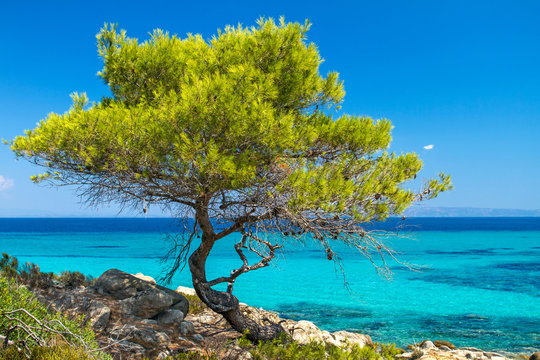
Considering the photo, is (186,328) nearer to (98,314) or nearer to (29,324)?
(98,314)

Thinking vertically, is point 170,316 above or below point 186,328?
above

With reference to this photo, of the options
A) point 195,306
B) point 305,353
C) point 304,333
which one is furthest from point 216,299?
point 195,306

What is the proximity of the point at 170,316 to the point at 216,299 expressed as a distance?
4.08 ft

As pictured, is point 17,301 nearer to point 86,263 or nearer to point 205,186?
point 205,186

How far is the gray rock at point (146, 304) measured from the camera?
8141mm

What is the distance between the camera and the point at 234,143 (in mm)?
6312

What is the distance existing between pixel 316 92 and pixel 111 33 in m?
4.29

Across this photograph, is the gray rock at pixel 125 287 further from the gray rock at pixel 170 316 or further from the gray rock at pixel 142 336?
the gray rock at pixel 142 336

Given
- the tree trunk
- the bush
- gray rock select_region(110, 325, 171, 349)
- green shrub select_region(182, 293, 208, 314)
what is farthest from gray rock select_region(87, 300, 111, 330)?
green shrub select_region(182, 293, 208, 314)

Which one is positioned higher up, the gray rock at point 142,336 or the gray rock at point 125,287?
the gray rock at point 125,287

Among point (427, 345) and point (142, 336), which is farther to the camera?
point (427, 345)

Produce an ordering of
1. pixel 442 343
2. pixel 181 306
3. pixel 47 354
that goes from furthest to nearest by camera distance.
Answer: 1. pixel 442 343
2. pixel 181 306
3. pixel 47 354

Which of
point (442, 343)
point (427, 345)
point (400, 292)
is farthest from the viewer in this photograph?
point (400, 292)

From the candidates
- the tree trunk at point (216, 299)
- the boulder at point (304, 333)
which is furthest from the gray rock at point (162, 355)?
the boulder at point (304, 333)
